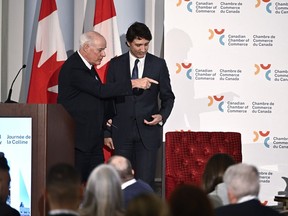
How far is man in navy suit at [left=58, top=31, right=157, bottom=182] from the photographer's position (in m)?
7.20

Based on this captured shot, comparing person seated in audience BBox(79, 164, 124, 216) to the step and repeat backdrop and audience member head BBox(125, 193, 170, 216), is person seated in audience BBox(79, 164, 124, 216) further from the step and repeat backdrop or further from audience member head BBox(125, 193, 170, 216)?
the step and repeat backdrop

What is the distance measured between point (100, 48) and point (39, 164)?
4.70 feet

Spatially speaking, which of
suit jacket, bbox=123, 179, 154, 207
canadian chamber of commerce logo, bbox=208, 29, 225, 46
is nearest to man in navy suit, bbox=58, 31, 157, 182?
canadian chamber of commerce logo, bbox=208, 29, 225, 46

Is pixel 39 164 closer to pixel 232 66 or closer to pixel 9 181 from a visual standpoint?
pixel 9 181

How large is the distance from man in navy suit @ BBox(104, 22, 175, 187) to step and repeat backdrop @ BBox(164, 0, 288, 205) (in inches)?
25.5

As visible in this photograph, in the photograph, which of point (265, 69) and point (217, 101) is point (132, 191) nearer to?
point (217, 101)


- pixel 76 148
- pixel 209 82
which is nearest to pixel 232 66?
pixel 209 82

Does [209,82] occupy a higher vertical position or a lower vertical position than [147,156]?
higher

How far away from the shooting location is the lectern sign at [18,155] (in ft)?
20.9

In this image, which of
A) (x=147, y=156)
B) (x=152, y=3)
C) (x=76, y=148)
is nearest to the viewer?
(x=76, y=148)

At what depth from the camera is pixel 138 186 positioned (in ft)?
17.4

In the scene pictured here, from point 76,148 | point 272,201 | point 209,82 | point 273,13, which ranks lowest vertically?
point 272,201

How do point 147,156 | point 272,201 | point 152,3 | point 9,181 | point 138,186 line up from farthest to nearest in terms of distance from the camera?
1. point 152,3
2. point 272,201
3. point 147,156
4. point 9,181
5. point 138,186

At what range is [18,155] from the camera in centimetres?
→ 642
